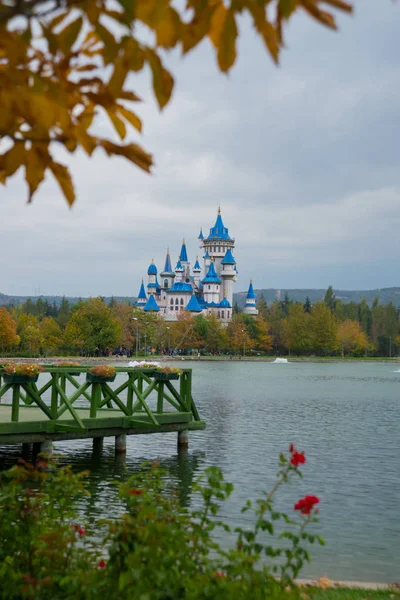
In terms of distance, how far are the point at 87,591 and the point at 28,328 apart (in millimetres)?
97111

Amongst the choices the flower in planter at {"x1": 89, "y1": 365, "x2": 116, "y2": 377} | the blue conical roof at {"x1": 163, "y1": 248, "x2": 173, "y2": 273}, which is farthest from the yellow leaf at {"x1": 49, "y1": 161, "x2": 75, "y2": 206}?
the blue conical roof at {"x1": 163, "y1": 248, "x2": 173, "y2": 273}

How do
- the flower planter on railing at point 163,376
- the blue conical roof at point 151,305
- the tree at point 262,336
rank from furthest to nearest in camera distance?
the blue conical roof at point 151,305 < the tree at point 262,336 < the flower planter on railing at point 163,376

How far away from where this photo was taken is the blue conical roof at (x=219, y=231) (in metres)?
176

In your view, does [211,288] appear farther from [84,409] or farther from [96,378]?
[96,378]

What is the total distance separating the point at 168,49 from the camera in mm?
2084

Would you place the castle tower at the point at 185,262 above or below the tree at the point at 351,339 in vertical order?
above

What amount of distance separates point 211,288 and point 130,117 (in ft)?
533

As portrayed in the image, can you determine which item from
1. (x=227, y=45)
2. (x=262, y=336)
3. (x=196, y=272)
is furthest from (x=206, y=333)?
(x=227, y=45)

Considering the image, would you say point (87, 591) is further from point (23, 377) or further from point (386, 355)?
point (386, 355)

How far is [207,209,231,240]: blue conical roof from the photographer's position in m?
176

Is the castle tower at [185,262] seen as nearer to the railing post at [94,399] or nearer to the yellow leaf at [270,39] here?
the railing post at [94,399]

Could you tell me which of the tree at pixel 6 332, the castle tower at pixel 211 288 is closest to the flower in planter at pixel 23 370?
the tree at pixel 6 332

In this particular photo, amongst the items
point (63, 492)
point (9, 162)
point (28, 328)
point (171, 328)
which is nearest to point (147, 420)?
point (63, 492)

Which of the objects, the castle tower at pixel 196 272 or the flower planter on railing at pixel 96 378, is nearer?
the flower planter on railing at pixel 96 378
